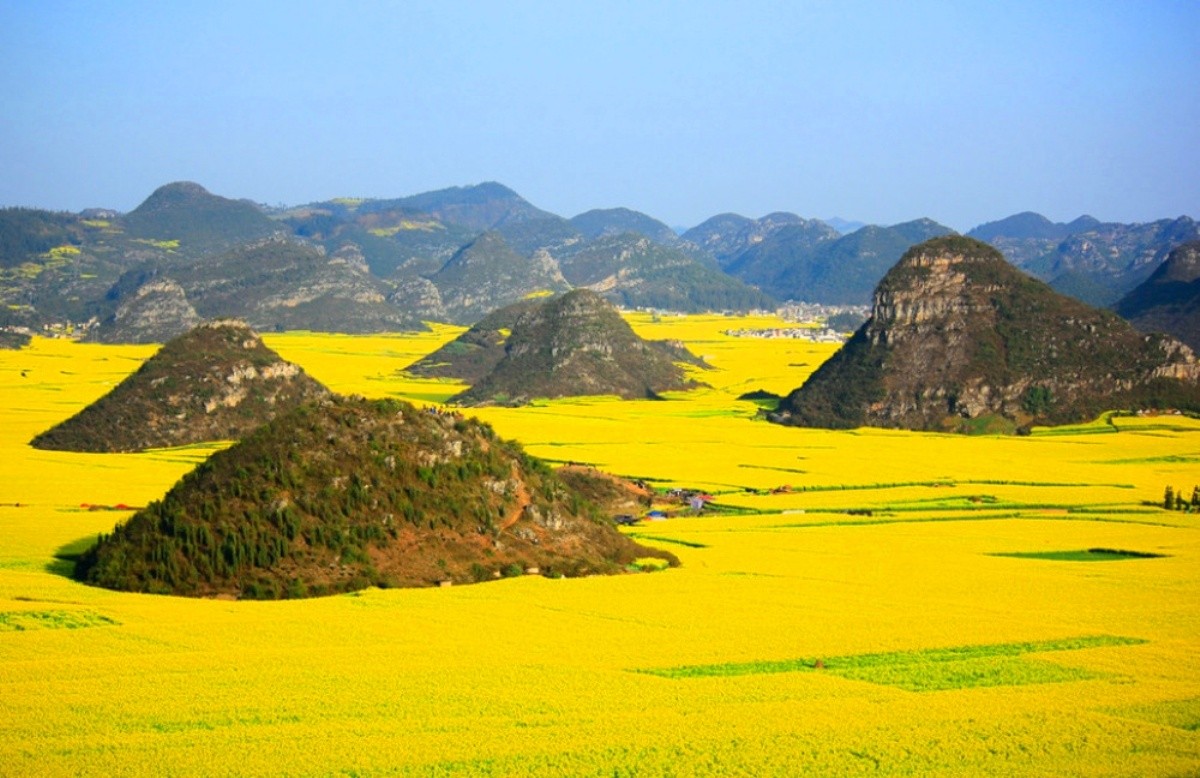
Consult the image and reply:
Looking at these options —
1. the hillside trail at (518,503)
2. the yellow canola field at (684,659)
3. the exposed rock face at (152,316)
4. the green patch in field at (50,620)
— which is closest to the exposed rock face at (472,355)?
the exposed rock face at (152,316)

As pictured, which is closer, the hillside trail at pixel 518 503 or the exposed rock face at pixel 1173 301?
the hillside trail at pixel 518 503

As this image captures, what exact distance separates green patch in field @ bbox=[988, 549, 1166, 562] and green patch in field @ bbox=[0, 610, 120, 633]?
86.6 feet

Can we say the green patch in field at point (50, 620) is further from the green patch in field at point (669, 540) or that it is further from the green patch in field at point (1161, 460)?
the green patch in field at point (1161, 460)

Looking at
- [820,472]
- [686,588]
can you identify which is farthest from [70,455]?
[686,588]

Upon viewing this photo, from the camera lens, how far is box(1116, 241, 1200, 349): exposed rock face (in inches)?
5423

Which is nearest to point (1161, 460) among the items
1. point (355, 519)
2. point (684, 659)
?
point (355, 519)

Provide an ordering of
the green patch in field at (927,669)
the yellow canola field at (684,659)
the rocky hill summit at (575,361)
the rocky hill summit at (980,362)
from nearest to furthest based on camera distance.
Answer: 1. the yellow canola field at (684,659)
2. the green patch in field at (927,669)
3. the rocky hill summit at (980,362)
4. the rocky hill summit at (575,361)

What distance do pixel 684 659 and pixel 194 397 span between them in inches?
2122

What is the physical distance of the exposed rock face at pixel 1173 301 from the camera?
13775 centimetres

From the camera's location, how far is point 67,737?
18109mm

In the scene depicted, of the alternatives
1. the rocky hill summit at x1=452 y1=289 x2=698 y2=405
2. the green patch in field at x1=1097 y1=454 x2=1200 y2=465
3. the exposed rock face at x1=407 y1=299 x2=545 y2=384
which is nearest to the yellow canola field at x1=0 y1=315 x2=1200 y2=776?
the green patch in field at x1=1097 y1=454 x2=1200 y2=465

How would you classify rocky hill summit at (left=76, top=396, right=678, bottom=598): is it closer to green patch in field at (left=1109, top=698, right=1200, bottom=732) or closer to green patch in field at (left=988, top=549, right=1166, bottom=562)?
green patch in field at (left=988, top=549, right=1166, bottom=562)

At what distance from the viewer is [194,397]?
236ft

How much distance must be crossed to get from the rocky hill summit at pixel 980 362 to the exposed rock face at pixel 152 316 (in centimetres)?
9979
